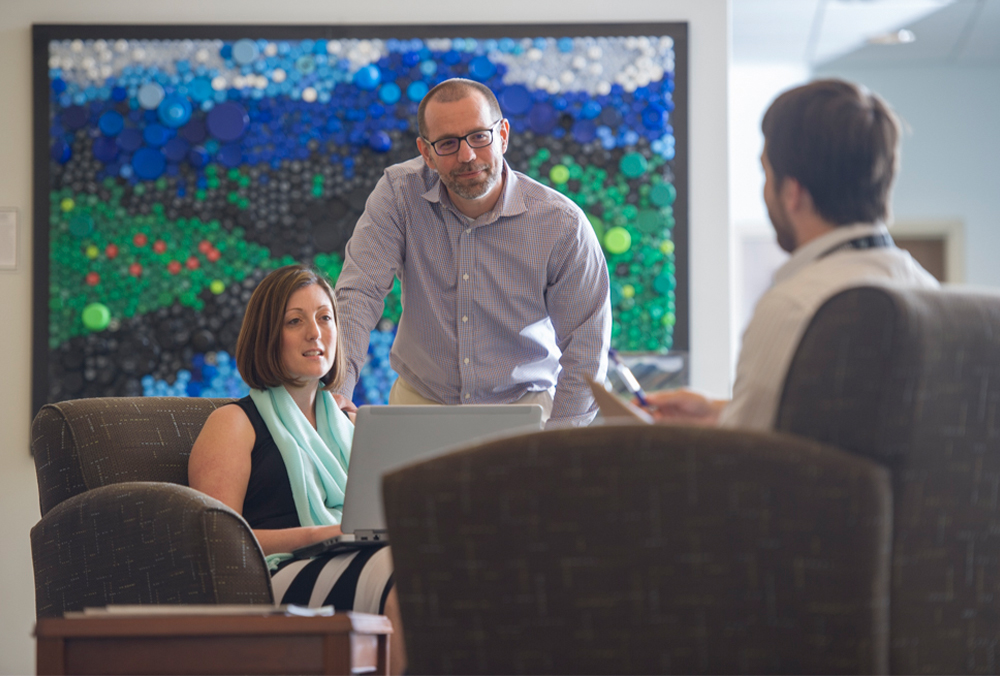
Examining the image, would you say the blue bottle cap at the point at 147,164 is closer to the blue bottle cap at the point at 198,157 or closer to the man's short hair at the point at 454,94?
the blue bottle cap at the point at 198,157

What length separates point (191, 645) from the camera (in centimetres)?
108

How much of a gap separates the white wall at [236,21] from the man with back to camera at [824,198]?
7.90 ft

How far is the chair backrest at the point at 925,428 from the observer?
35.2 inches

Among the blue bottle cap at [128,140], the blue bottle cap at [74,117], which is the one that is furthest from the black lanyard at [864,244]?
the blue bottle cap at [74,117]

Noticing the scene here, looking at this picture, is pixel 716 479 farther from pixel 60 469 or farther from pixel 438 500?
pixel 60 469

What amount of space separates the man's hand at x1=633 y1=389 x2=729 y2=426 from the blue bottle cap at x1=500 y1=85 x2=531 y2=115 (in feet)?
7.77

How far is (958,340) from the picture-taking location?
3.08ft

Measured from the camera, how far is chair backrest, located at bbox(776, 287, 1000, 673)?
89 cm

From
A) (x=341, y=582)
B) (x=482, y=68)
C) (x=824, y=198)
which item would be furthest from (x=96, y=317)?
(x=824, y=198)

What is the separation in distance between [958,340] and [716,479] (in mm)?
295

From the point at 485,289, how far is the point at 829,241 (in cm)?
145

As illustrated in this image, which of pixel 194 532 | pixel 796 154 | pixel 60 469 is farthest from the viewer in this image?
pixel 60 469

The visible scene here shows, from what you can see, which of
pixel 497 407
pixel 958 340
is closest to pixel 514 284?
pixel 497 407

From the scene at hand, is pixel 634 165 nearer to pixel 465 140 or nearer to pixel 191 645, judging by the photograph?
pixel 465 140
